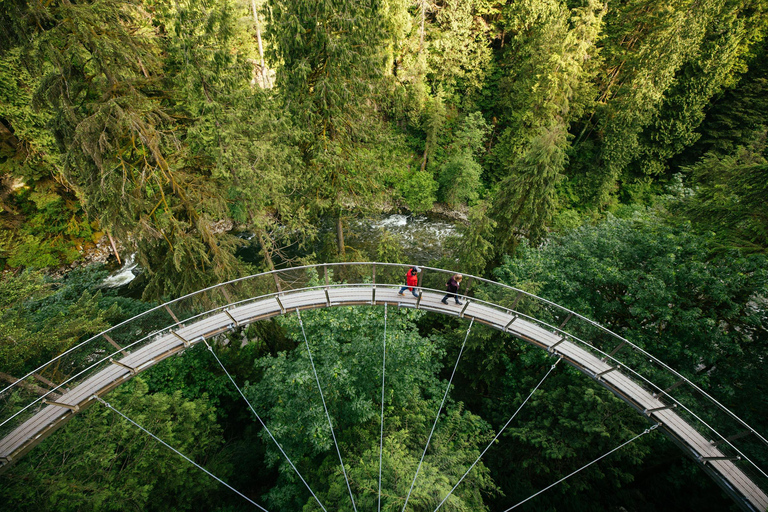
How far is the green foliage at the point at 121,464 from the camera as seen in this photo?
802 centimetres

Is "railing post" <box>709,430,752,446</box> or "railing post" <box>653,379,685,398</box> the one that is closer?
"railing post" <box>709,430,752,446</box>

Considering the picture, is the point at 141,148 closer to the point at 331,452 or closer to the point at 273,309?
the point at 273,309

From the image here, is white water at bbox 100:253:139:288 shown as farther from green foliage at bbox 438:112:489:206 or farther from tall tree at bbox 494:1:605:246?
green foliage at bbox 438:112:489:206

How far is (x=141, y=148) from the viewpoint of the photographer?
33.8 feet

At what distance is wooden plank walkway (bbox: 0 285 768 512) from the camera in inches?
307

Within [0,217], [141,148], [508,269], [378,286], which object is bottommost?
[0,217]

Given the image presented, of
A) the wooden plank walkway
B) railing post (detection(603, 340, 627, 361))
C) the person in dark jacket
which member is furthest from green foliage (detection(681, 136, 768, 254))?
the person in dark jacket

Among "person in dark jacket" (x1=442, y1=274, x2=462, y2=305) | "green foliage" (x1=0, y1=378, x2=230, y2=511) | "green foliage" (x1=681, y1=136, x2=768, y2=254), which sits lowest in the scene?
"green foliage" (x1=0, y1=378, x2=230, y2=511)

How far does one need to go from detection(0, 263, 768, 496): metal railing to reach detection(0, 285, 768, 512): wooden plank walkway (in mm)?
183

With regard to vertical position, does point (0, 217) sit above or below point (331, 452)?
above

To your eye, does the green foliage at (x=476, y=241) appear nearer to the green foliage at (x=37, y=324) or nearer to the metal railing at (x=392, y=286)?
the metal railing at (x=392, y=286)

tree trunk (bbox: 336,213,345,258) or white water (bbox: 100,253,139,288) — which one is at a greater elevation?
tree trunk (bbox: 336,213,345,258)

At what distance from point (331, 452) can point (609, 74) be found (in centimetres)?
3314

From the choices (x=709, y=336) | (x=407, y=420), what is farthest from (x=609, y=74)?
(x=407, y=420)
